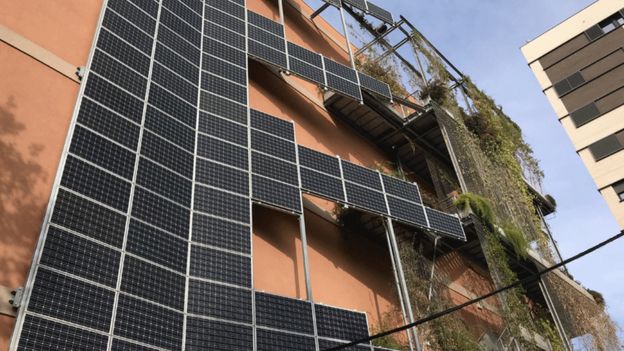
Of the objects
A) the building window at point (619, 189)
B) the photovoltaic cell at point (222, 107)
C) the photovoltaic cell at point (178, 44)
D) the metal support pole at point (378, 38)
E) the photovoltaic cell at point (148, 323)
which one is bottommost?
the photovoltaic cell at point (148, 323)

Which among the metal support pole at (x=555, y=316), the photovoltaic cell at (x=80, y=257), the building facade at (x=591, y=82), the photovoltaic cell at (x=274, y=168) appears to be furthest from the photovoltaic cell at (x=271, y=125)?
the building facade at (x=591, y=82)

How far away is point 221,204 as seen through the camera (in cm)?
1233

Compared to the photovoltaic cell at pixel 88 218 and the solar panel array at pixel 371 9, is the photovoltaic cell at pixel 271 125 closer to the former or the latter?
the photovoltaic cell at pixel 88 218

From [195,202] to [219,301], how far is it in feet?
7.19

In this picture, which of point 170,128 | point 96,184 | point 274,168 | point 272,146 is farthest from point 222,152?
point 96,184

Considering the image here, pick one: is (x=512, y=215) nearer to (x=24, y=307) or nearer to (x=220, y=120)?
(x=220, y=120)

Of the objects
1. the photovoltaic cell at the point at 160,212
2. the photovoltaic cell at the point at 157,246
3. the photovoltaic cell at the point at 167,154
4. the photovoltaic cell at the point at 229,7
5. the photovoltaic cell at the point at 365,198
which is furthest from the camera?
the photovoltaic cell at the point at 229,7

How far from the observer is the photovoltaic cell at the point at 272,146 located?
14273 millimetres

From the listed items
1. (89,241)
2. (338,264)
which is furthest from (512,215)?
(89,241)

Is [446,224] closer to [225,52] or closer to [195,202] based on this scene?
[225,52]

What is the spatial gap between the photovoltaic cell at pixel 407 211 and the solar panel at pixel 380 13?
11555 millimetres

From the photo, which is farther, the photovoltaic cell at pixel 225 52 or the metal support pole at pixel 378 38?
the metal support pole at pixel 378 38

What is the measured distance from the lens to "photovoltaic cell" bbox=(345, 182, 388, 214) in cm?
1542

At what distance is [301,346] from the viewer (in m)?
11.2
